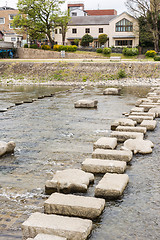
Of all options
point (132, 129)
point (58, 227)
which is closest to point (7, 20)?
point (132, 129)

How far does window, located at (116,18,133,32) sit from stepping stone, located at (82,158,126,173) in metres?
66.6

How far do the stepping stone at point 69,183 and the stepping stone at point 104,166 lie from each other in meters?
0.62

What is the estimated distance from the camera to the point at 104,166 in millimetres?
7613

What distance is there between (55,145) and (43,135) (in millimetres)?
1497

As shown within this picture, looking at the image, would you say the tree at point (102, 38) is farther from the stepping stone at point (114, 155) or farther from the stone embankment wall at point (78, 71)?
the stepping stone at point (114, 155)

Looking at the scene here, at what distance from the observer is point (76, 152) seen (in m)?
9.64

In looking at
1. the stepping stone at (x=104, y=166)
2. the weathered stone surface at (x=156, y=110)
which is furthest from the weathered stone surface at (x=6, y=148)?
the weathered stone surface at (x=156, y=110)

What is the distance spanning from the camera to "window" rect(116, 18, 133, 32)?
231 ft

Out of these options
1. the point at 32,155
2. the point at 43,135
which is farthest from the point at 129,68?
the point at 32,155

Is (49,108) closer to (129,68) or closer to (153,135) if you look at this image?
(153,135)

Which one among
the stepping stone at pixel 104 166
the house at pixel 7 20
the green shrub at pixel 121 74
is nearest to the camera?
the stepping stone at pixel 104 166

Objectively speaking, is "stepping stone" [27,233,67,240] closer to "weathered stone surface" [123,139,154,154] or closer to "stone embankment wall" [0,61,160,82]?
"weathered stone surface" [123,139,154,154]

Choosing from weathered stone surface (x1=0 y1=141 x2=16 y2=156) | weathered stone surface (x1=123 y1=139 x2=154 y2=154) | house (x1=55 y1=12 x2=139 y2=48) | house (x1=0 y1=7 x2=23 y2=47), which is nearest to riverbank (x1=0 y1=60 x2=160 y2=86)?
weathered stone surface (x1=123 y1=139 x2=154 y2=154)

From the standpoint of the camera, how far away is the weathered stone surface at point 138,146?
9250 millimetres
